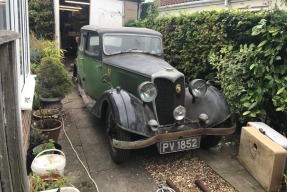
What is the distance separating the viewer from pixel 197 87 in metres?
4.05

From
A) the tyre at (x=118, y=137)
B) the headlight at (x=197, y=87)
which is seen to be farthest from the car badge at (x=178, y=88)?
the tyre at (x=118, y=137)

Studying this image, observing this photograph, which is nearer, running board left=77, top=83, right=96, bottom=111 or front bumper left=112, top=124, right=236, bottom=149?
front bumper left=112, top=124, right=236, bottom=149

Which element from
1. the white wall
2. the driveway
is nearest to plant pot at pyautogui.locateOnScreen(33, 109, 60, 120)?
the driveway

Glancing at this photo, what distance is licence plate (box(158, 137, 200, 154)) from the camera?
11.6 ft

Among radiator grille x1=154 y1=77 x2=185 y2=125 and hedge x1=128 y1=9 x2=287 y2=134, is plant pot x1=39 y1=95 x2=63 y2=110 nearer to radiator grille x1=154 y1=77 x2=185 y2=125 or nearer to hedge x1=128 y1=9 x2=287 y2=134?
radiator grille x1=154 y1=77 x2=185 y2=125

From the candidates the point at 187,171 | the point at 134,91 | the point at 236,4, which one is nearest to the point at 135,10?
the point at 236,4

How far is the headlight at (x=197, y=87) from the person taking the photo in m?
4.04

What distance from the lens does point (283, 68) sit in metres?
3.90

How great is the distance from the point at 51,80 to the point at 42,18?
266 inches

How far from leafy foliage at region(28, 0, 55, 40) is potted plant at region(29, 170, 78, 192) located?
913 cm

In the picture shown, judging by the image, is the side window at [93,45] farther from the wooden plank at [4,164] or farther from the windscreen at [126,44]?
the wooden plank at [4,164]

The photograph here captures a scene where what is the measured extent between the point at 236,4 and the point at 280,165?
6687 mm

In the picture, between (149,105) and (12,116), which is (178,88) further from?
(12,116)

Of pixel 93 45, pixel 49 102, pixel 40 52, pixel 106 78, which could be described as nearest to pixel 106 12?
pixel 40 52
